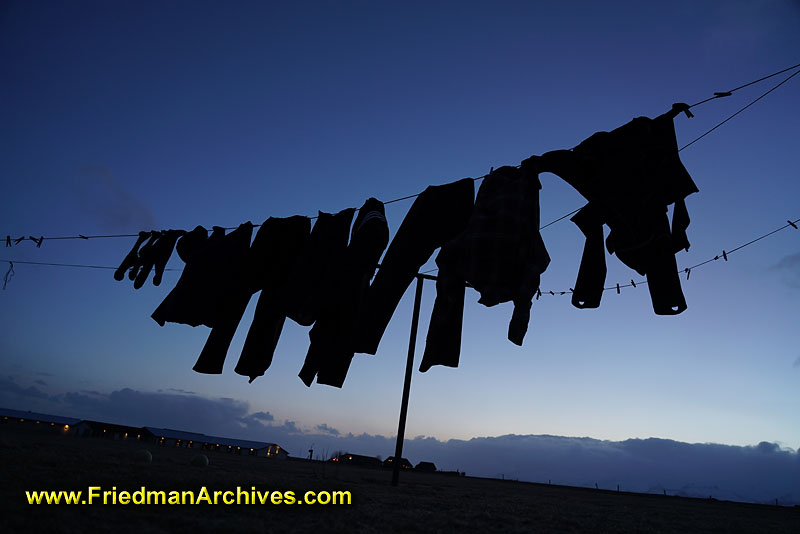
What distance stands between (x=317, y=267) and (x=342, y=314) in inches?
27.7

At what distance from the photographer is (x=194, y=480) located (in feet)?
15.3

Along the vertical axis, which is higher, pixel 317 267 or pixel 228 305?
pixel 317 267

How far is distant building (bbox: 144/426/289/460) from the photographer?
232 feet

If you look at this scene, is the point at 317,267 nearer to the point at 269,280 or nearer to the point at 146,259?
the point at 269,280

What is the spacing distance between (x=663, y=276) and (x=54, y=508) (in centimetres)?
466

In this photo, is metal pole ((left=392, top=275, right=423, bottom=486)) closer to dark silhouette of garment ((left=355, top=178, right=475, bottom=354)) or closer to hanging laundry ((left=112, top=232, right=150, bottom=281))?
dark silhouette of garment ((left=355, top=178, right=475, bottom=354))

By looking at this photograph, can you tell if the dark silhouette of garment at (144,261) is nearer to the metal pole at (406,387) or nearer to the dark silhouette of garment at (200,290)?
the dark silhouette of garment at (200,290)

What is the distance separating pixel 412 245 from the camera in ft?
16.0

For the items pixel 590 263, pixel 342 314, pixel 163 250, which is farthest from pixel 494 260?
pixel 163 250

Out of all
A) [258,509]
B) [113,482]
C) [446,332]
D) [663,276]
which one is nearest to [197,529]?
[258,509]

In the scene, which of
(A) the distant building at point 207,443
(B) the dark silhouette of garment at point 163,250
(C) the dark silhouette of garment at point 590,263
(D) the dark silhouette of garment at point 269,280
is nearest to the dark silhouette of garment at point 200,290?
(D) the dark silhouette of garment at point 269,280

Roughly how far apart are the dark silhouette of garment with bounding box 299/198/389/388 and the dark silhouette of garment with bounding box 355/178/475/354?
4.6 inches

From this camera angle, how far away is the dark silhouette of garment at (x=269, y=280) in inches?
201

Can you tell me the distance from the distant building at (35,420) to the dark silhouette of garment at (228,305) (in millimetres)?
86790
